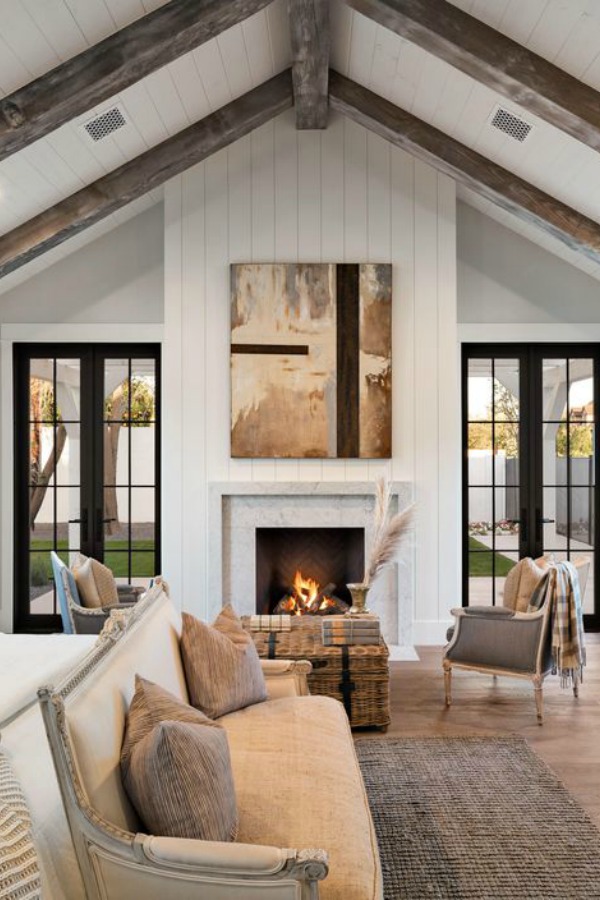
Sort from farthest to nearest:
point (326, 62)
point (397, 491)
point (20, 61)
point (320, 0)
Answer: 1. point (397, 491)
2. point (326, 62)
3. point (320, 0)
4. point (20, 61)

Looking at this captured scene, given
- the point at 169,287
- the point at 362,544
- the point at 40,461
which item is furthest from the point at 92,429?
the point at 362,544

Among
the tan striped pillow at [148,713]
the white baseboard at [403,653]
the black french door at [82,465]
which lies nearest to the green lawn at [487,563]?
the white baseboard at [403,653]

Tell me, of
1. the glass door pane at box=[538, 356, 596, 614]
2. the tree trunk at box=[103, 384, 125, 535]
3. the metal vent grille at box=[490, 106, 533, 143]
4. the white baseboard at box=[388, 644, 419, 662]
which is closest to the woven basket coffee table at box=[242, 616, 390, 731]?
the white baseboard at box=[388, 644, 419, 662]

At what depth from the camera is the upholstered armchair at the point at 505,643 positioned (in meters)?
3.80

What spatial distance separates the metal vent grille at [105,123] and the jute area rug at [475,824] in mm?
3628

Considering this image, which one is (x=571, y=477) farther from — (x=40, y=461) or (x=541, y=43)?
(x=40, y=461)

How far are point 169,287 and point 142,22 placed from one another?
206 centimetres

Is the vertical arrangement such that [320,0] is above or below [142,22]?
above

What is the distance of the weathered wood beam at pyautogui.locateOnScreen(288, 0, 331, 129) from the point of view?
3.93m

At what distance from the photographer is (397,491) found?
533 cm

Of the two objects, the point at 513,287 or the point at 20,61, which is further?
the point at 513,287

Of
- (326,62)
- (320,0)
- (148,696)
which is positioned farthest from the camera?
(326,62)

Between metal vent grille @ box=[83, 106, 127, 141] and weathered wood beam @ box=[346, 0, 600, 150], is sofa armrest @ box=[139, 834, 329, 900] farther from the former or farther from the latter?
metal vent grille @ box=[83, 106, 127, 141]

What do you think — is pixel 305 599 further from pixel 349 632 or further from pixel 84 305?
pixel 84 305
